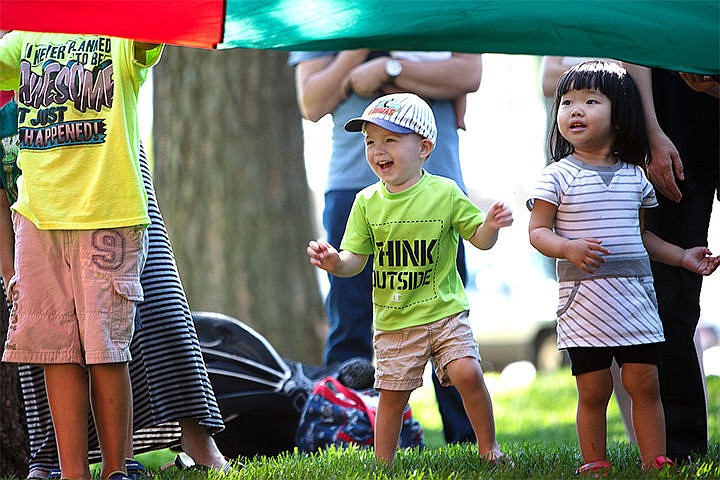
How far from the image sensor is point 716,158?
13.7 feet

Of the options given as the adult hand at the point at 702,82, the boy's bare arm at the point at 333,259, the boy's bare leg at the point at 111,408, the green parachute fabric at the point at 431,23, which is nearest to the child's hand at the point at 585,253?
the green parachute fabric at the point at 431,23

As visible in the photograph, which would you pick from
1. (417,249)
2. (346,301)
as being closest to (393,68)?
(346,301)

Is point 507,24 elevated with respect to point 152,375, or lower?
elevated

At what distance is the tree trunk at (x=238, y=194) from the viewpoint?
29.1 feet

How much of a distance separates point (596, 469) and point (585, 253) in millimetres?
723

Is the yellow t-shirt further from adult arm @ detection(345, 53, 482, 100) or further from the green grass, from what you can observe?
adult arm @ detection(345, 53, 482, 100)

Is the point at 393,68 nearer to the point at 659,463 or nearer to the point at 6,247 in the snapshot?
the point at 6,247

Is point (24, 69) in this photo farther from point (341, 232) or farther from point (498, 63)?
point (498, 63)

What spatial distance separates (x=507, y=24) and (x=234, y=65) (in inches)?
225

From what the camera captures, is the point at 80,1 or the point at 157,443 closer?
the point at 80,1

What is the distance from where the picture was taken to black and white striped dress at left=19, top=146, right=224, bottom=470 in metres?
4.17

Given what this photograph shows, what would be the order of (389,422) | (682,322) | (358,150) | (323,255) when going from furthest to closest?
1. (358,150)
2. (682,322)
3. (389,422)
4. (323,255)

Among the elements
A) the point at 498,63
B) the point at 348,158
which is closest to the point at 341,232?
the point at 348,158

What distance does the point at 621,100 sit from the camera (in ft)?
13.0
